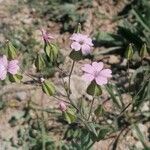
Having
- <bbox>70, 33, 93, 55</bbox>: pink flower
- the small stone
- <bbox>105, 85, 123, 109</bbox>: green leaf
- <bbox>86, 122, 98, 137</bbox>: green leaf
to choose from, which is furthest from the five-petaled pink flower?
the small stone

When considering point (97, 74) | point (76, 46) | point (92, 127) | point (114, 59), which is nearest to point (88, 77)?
point (97, 74)

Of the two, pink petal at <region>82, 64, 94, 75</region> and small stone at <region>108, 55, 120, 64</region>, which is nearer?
pink petal at <region>82, 64, 94, 75</region>

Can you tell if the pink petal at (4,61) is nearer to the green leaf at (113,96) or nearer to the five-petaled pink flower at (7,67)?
the five-petaled pink flower at (7,67)

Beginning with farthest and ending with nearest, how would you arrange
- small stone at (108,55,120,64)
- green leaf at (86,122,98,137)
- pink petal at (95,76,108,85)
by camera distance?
small stone at (108,55,120,64)
green leaf at (86,122,98,137)
pink petal at (95,76,108,85)

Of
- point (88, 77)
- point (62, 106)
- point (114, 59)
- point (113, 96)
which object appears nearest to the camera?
point (88, 77)

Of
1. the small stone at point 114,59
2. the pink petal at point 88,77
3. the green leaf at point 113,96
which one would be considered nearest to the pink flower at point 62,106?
the pink petal at point 88,77

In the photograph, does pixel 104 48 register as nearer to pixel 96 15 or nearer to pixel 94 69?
pixel 96 15

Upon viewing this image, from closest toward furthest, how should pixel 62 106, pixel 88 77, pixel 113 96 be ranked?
1. pixel 88 77
2. pixel 62 106
3. pixel 113 96

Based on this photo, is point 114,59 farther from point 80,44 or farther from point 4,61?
point 4,61

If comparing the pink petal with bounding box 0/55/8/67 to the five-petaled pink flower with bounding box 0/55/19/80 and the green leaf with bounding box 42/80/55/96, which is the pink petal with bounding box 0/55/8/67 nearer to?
the five-petaled pink flower with bounding box 0/55/19/80
